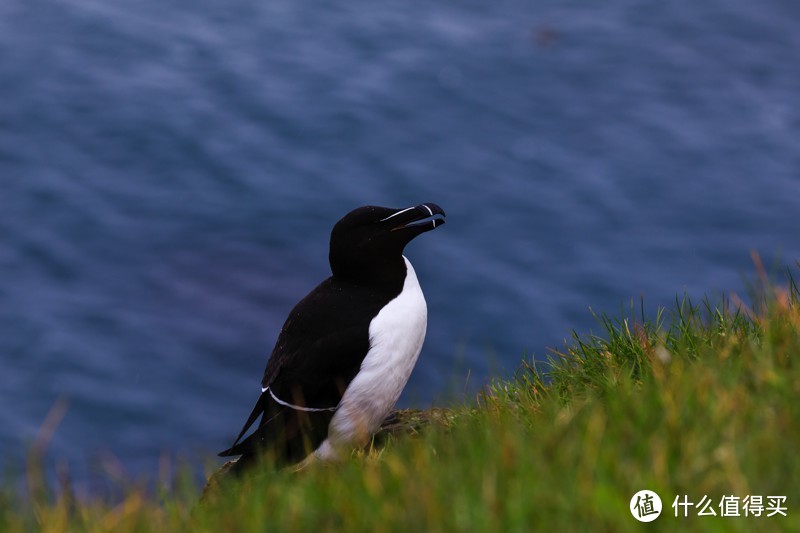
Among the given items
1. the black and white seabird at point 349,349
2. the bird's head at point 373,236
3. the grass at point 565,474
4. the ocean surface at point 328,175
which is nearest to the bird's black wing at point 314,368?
the black and white seabird at point 349,349

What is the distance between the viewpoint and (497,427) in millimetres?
4730

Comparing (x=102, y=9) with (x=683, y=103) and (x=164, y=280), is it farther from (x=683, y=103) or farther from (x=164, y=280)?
(x=683, y=103)

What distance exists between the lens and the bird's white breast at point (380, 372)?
6.29 m

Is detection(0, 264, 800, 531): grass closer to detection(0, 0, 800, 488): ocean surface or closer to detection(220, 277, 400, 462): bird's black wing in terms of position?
detection(220, 277, 400, 462): bird's black wing

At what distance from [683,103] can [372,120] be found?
24.9 ft

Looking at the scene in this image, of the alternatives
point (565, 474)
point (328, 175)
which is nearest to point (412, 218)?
point (565, 474)

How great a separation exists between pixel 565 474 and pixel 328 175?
20544 mm

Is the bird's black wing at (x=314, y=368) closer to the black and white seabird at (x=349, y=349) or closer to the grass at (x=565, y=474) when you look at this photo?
the black and white seabird at (x=349, y=349)

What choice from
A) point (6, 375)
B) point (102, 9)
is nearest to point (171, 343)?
point (6, 375)

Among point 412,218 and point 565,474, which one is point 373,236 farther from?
point 565,474

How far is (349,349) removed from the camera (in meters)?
6.31

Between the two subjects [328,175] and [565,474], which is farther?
[328,175]

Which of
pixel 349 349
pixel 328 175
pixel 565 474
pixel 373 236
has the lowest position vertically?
pixel 328 175

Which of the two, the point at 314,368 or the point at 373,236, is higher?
the point at 373,236
